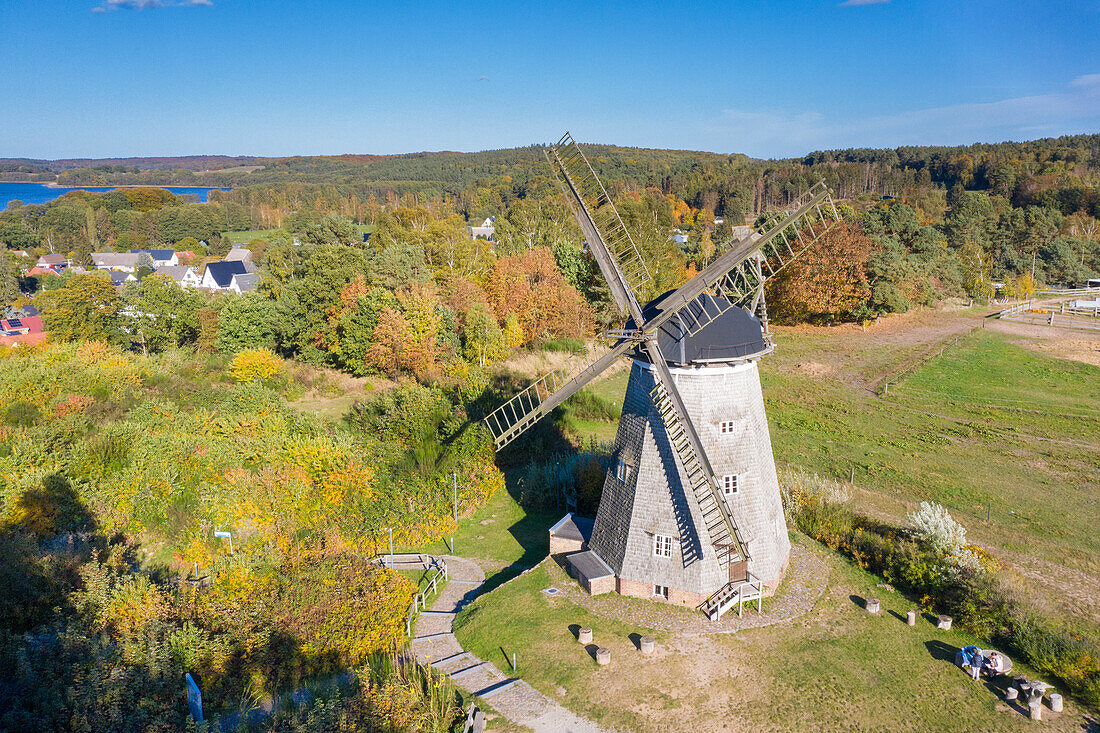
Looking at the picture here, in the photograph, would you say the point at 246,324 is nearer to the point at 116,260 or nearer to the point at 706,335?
the point at 706,335

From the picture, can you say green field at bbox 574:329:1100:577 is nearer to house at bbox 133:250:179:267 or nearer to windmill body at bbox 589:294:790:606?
windmill body at bbox 589:294:790:606

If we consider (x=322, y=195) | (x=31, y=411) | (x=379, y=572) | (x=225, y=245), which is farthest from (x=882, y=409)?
(x=322, y=195)

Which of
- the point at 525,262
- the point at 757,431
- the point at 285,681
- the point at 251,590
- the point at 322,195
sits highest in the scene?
the point at 322,195

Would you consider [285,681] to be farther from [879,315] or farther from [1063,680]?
[879,315]

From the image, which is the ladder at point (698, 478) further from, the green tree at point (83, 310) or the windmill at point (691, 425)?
the green tree at point (83, 310)

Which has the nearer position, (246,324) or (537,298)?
(246,324)

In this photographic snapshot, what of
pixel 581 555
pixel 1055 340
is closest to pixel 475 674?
pixel 581 555
